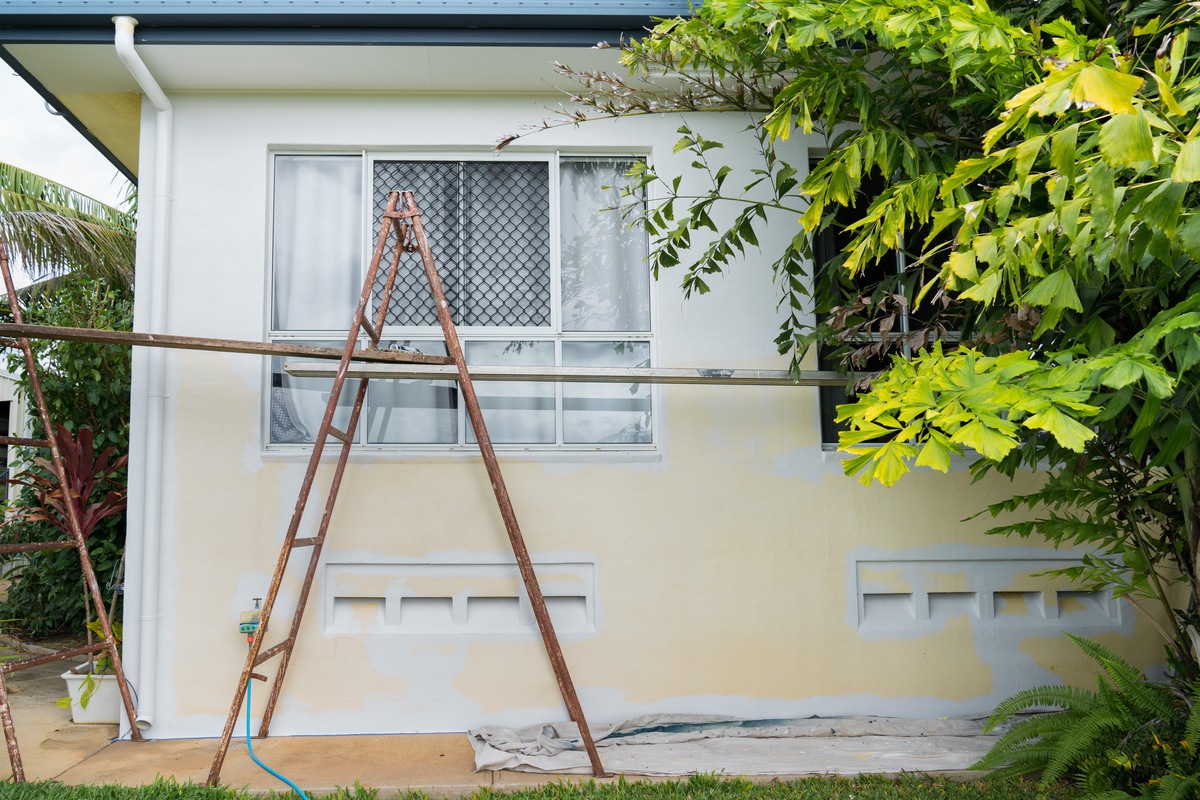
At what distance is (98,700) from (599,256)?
386 cm

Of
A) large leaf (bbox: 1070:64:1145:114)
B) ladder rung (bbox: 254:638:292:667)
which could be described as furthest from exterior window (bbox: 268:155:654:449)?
large leaf (bbox: 1070:64:1145:114)

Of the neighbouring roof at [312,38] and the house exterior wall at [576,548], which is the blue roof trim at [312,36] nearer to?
the neighbouring roof at [312,38]

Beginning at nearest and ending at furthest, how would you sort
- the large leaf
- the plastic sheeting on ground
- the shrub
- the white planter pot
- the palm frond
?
the large leaf → the plastic sheeting on ground → the white planter pot → the shrub → the palm frond

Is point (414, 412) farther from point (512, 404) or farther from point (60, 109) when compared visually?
point (60, 109)

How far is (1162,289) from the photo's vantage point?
2836 millimetres

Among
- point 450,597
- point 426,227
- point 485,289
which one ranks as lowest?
point 450,597

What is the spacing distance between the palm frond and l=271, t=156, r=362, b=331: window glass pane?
22.3ft

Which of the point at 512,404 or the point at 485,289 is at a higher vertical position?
the point at 485,289

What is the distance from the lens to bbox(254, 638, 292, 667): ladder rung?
3986mm

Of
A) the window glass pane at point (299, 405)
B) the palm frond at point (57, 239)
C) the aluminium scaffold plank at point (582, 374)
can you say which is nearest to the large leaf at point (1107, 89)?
the aluminium scaffold plank at point (582, 374)

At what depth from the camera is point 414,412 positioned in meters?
4.94

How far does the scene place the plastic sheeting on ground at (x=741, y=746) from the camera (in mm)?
4125

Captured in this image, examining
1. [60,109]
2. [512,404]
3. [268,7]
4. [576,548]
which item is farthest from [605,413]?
[60,109]

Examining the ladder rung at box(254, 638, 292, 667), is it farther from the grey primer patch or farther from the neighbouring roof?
the neighbouring roof
